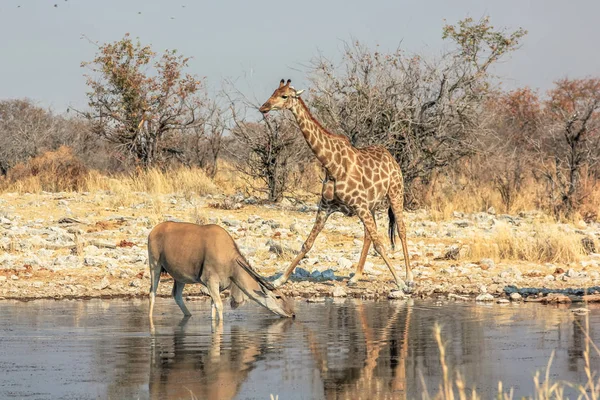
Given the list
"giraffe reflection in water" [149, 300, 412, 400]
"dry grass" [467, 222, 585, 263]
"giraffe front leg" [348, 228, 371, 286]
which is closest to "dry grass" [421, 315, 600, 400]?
"giraffe reflection in water" [149, 300, 412, 400]

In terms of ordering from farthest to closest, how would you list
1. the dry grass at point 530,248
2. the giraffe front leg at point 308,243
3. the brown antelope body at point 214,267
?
1. the dry grass at point 530,248
2. the giraffe front leg at point 308,243
3. the brown antelope body at point 214,267

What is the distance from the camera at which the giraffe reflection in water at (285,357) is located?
25.2ft

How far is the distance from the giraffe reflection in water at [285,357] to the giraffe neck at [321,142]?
128 inches

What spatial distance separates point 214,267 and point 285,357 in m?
2.64

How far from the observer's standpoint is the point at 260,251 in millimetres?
17266

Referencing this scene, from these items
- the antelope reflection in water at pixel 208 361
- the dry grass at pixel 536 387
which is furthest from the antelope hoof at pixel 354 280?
the dry grass at pixel 536 387

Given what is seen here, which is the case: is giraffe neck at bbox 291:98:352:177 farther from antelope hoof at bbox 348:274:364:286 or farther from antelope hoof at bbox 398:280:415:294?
antelope hoof at bbox 398:280:415:294

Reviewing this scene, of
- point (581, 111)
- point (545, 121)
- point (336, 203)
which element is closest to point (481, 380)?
point (336, 203)

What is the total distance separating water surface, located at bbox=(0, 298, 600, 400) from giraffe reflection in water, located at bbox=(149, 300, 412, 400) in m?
0.01

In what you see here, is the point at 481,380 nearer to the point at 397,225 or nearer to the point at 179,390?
the point at 179,390

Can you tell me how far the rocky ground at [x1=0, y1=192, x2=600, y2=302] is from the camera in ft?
47.8

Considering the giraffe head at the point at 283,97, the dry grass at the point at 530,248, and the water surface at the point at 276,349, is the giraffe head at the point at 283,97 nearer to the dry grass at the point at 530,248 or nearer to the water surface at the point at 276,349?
the water surface at the point at 276,349

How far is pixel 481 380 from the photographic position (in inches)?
316

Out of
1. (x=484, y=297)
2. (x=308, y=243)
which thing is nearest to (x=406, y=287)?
(x=484, y=297)
